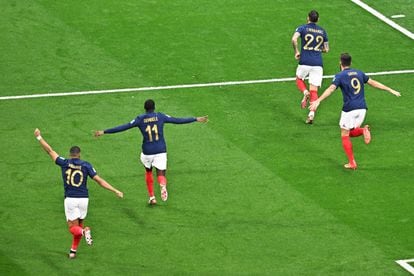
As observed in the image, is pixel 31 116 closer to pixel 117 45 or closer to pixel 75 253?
pixel 117 45

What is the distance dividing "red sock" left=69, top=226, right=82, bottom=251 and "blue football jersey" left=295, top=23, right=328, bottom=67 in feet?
31.4

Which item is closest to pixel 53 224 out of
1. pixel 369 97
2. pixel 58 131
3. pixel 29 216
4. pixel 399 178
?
pixel 29 216

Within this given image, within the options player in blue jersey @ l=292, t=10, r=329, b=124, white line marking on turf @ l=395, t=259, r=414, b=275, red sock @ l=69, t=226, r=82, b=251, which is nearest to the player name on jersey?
red sock @ l=69, t=226, r=82, b=251

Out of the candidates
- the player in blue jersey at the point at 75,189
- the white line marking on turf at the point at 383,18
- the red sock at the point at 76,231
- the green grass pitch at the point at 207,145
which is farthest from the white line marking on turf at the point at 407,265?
the white line marking on turf at the point at 383,18

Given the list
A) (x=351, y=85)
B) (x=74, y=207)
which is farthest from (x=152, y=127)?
(x=351, y=85)

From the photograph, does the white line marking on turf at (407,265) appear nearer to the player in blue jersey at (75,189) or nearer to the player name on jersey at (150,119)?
the player in blue jersey at (75,189)

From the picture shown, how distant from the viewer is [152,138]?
2994 cm

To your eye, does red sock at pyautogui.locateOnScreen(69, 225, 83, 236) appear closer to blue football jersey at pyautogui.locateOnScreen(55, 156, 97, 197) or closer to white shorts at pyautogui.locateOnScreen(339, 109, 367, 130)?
blue football jersey at pyautogui.locateOnScreen(55, 156, 97, 197)

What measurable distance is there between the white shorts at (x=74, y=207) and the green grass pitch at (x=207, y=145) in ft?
2.43

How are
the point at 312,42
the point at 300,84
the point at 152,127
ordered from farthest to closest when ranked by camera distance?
1. the point at 300,84
2. the point at 312,42
3. the point at 152,127

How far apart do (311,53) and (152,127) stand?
21.8 feet

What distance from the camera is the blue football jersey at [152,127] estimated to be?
29.9m

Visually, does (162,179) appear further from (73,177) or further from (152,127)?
(73,177)

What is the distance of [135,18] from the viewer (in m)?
41.8
